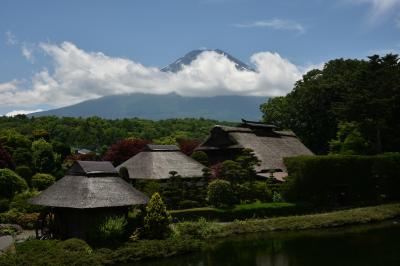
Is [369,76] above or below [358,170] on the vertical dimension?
above

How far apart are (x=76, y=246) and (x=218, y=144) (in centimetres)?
3064

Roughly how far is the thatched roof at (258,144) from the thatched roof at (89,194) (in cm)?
2065

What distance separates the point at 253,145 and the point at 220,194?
1575 cm

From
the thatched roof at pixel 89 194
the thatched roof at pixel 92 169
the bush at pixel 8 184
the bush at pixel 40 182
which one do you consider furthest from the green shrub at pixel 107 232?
the bush at pixel 40 182

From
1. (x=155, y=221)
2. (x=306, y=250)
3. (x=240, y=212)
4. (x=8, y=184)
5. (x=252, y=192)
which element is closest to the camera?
(x=306, y=250)

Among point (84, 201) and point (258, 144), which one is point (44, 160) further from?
point (84, 201)

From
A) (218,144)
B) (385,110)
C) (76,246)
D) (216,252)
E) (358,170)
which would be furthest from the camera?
(218,144)

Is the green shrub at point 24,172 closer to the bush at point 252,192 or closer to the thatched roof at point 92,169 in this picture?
the thatched roof at point 92,169

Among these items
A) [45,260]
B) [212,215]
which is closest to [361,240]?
[212,215]

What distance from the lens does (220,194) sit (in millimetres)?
36438

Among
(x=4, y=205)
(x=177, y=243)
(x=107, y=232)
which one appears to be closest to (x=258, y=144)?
(x=4, y=205)

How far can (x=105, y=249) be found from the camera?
950 inches

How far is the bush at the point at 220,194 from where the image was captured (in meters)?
36.4

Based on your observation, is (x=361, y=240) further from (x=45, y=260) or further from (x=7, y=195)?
(x=7, y=195)
